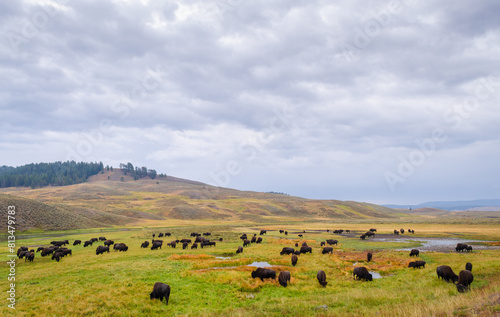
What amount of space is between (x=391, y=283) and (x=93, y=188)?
196282 mm

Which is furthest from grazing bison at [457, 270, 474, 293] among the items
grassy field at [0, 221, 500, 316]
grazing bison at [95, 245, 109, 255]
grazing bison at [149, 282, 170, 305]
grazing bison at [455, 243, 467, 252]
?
grazing bison at [95, 245, 109, 255]

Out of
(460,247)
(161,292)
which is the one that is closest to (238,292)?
(161,292)

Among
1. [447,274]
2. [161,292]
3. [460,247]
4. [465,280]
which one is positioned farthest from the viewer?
[460,247]

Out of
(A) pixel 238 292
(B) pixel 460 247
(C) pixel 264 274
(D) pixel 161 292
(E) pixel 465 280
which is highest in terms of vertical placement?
(E) pixel 465 280

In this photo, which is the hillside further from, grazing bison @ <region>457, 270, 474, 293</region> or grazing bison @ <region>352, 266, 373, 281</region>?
grazing bison @ <region>457, 270, 474, 293</region>

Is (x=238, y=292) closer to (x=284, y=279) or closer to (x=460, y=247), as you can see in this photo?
(x=284, y=279)

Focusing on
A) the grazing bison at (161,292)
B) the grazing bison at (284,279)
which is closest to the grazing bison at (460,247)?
the grazing bison at (284,279)

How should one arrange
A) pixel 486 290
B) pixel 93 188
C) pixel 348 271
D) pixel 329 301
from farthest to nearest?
pixel 93 188
pixel 348 271
pixel 329 301
pixel 486 290

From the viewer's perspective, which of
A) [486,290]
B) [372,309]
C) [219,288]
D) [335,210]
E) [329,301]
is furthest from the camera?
[335,210]

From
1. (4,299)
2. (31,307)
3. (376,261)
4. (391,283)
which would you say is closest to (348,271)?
(391,283)

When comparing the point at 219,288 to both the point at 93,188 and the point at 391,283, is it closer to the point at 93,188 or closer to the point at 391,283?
the point at 391,283

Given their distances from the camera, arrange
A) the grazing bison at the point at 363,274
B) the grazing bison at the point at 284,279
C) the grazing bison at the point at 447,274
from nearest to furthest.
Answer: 1. the grazing bison at the point at 447,274
2. the grazing bison at the point at 284,279
3. the grazing bison at the point at 363,274

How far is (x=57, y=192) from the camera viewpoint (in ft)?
518

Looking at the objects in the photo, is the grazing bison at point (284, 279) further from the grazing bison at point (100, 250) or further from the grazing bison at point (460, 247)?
the grazing bison at point (460, 247)
